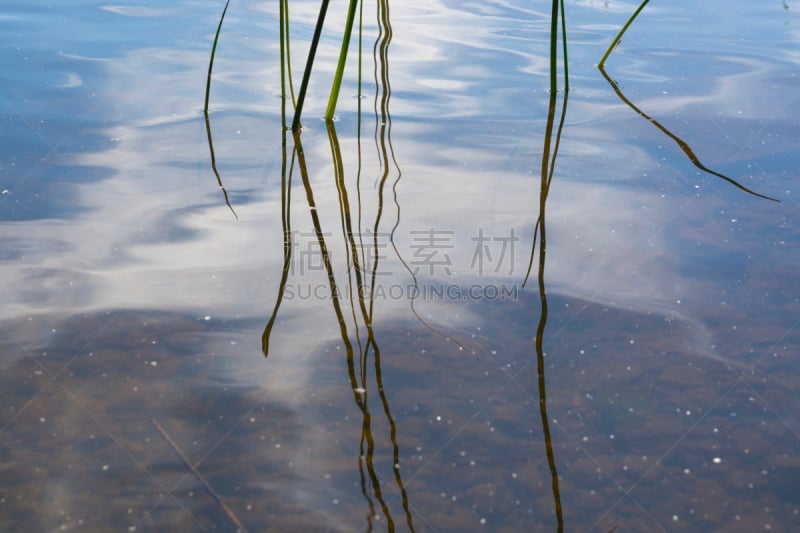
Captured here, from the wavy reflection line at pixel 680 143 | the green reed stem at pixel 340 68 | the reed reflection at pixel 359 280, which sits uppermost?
the green reed stem at pixel 340 68

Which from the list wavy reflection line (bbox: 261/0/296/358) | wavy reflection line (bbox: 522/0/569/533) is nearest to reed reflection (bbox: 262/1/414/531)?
wavy reflection line (bbox: 261/0/296/358)

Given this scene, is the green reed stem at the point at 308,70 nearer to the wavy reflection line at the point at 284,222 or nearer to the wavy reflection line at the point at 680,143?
the wavy reflection line at the point at 284,222

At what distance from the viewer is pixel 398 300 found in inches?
50.4

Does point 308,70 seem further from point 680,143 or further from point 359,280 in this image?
point 680,143

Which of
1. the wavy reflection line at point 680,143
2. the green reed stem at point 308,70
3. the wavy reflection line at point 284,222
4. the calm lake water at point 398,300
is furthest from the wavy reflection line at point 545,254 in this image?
the green reed stem at point 308,70

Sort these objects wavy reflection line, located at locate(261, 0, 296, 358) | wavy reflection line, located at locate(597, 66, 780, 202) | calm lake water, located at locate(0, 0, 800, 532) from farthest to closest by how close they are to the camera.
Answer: wavy reflection line, located at locate(597, 66, 780, 202) < wavy reflection line, located at locate(261, 0, 296, 358) < calm lake water, located at locate(0, 0, 800, 532)

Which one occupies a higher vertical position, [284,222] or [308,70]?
[308,70]

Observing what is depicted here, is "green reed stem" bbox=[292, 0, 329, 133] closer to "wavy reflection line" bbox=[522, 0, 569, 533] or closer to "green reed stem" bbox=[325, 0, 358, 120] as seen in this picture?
"green reed stem" bbox=[325, 0, 358, 120]

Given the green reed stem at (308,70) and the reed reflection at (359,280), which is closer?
the reed reflection at (359,280)

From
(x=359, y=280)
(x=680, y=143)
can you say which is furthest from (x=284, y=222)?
(x=680, y=143)

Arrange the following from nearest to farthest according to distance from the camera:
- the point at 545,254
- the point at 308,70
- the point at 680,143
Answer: the point at 545,254 → the point at 308,70 → the point at 680,143

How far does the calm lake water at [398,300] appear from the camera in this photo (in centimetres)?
92

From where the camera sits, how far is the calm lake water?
3.01 ft

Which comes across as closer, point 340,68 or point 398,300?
point 398,300
